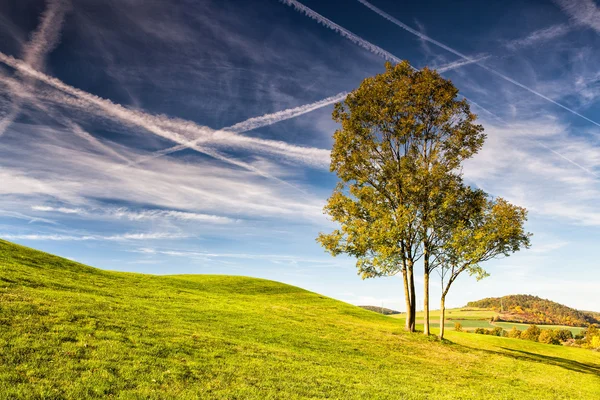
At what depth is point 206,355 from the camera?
1836cm

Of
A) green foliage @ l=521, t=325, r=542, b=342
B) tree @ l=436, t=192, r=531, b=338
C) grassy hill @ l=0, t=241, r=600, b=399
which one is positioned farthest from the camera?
green foliage @ l=521, t=325, r=542, b=342

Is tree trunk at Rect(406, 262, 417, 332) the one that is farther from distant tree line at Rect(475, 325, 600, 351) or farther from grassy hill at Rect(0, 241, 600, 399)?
distant tree line at Rect(475, 325, 600, 351)

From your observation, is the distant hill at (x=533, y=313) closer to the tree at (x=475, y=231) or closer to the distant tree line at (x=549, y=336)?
the distant tree line at (x=549, y=336)

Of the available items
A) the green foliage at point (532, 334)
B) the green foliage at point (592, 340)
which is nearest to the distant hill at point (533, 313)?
the green foliage at point (592, 340)

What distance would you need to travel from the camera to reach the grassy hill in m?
13.3

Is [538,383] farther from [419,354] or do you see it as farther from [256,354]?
[256,354]

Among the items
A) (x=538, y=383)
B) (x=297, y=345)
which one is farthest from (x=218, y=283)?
(x=538, y=383)

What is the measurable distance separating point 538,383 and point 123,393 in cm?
2813

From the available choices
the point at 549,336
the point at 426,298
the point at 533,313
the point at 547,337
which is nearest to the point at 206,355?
the point at 426,298

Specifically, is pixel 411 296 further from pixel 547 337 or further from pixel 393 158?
pixel 547 337

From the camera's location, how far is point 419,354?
30.0 meters

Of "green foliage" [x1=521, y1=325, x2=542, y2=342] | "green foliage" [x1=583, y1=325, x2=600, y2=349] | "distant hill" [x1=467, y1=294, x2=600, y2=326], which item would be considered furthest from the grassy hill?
"distant hill" [x1=467, y1=294, x2=600, y2=326]

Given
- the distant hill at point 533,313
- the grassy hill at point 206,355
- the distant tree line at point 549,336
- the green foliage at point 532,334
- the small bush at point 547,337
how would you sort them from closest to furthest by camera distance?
the grassy hill at point 206,355, the small bush at point 547,337, the distant tree line at point 549,336, the green foliage at point 532,334, the distant hill at point 533,313

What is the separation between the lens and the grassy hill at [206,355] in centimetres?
1328
